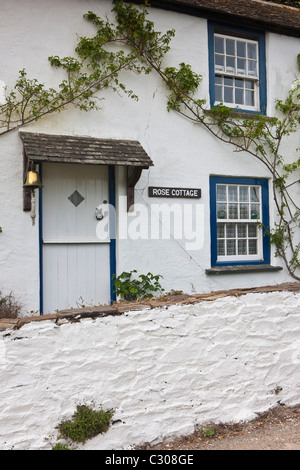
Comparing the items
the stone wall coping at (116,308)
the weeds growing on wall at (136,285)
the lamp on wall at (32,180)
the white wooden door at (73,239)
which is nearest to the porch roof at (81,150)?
the lamp on wall at (32,180)

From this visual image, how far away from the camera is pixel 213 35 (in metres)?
7.97

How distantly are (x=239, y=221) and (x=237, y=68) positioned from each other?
291 centimetres

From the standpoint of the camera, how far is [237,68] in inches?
326

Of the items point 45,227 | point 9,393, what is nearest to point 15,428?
point 9,393

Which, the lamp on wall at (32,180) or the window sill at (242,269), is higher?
the lamp on wall at (32,180)

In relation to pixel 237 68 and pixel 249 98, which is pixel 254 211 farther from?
pixel 237 68

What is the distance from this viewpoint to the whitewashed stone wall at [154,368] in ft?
12.1

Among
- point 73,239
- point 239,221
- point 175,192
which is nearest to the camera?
point 73,239

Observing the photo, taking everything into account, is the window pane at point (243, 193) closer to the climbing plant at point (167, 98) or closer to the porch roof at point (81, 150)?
the climbing plant at point (167, 98)

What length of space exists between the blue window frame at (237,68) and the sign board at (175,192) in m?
1.70

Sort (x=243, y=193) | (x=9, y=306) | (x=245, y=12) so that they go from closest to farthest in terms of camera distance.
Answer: (x=9, y=306) < (x=245, y=12) < (x=243, y=193)

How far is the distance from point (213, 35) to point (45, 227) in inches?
183

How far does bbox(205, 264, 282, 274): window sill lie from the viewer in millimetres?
7688

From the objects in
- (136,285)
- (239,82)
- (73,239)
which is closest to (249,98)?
(239,82)
